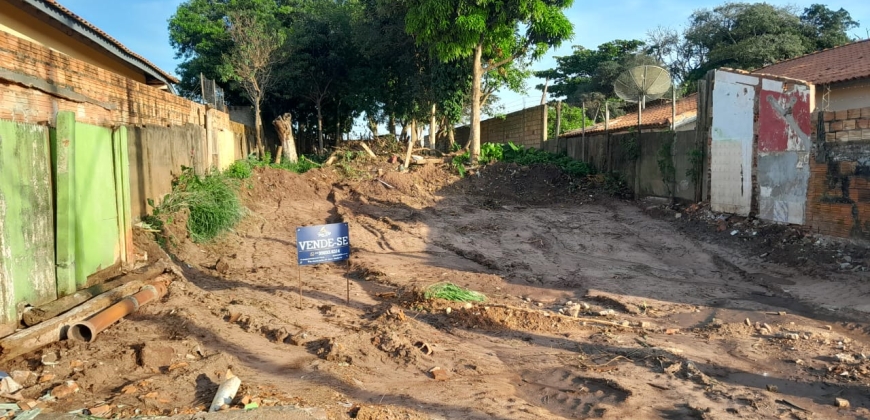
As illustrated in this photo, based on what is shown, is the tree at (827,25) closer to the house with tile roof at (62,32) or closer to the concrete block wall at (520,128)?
the concrete block wall at (520,128)

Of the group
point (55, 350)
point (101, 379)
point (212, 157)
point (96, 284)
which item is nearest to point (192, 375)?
point (101, 379)

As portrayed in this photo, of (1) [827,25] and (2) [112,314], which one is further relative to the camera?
(1) [827,25]

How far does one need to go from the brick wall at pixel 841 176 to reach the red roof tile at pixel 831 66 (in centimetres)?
405

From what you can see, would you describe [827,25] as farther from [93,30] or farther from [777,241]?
[93,30]

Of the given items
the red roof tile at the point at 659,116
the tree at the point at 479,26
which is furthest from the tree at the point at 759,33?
the tree at the point at 479,26

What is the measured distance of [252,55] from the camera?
860 inches

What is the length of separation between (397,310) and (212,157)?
28.8 feet

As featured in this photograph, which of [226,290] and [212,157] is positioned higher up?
[212,157]

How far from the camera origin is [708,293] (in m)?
8.34

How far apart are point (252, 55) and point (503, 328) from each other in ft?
61.4

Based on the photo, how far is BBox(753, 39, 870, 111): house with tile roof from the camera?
12914 millimetres

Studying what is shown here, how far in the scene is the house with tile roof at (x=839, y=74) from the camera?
12914 mm

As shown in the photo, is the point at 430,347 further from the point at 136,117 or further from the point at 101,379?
the point at 136,117

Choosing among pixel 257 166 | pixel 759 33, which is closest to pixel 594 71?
pixel 759 33
